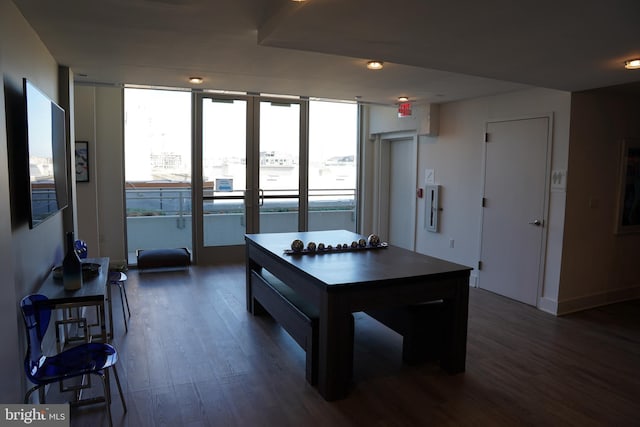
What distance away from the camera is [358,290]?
2803 millimetres

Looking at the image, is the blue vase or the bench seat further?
the bench seat

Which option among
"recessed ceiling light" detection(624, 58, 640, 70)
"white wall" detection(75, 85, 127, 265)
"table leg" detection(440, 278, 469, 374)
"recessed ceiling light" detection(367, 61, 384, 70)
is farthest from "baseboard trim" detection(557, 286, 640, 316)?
"white wall" detection(75, 85, 127, 265)

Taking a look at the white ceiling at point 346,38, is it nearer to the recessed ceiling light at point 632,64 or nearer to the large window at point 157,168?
the recessed ceiling light at point 632,64

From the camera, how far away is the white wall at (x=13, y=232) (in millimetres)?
2045

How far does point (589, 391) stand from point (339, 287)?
6.12 feet

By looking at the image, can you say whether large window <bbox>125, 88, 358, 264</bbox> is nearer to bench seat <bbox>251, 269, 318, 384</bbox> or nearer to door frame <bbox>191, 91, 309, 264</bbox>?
door frame <bbox>191, 91, 309, 264</bbox>

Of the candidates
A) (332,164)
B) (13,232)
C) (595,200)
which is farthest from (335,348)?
(332,164)

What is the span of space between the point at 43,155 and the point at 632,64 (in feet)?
13.3

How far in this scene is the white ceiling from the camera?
7.55ft

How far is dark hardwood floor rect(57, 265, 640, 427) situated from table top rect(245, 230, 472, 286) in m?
0.74

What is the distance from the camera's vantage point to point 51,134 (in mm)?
3041

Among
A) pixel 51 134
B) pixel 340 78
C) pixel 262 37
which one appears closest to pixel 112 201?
pixel 51 134

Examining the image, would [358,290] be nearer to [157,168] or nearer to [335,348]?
[335,348]

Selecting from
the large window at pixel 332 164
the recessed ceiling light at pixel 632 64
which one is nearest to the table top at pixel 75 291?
the recessed ceiling light at pixel 632 64
